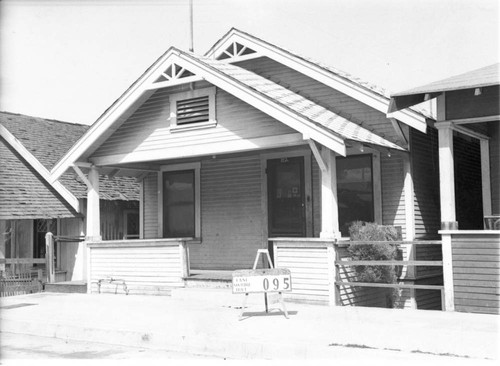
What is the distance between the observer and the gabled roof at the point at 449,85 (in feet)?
33.2

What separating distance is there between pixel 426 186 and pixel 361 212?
1457mm

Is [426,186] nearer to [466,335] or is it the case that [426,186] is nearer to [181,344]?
[466,335]

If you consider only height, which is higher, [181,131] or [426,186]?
[181,131]

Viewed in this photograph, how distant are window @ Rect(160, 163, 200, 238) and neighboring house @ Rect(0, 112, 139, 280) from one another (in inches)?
124

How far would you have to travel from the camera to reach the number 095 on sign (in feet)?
33.1

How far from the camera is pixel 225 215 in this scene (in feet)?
52.0

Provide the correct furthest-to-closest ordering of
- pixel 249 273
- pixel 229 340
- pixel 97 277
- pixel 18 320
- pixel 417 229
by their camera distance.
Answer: pixel 97 277
pixel 417 229
pixel 18 320
pixel 249 273
pixel 229 340

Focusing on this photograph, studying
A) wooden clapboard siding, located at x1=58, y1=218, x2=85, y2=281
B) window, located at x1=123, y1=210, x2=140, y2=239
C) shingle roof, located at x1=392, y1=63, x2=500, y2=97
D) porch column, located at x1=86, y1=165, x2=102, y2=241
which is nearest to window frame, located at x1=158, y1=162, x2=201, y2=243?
porch column, located at x1=86, y1=165, x2=102, y2=241

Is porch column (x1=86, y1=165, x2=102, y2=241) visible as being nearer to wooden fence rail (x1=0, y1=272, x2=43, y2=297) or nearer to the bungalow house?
the bungalow house

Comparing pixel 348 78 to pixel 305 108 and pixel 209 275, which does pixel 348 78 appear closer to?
pixel 305 108

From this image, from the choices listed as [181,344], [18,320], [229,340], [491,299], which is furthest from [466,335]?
[18,320]

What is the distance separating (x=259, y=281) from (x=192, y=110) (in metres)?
4.73

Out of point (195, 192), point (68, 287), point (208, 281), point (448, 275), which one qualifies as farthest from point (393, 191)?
point (68, 287)

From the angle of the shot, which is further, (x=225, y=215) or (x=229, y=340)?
(x=225, y=215)
